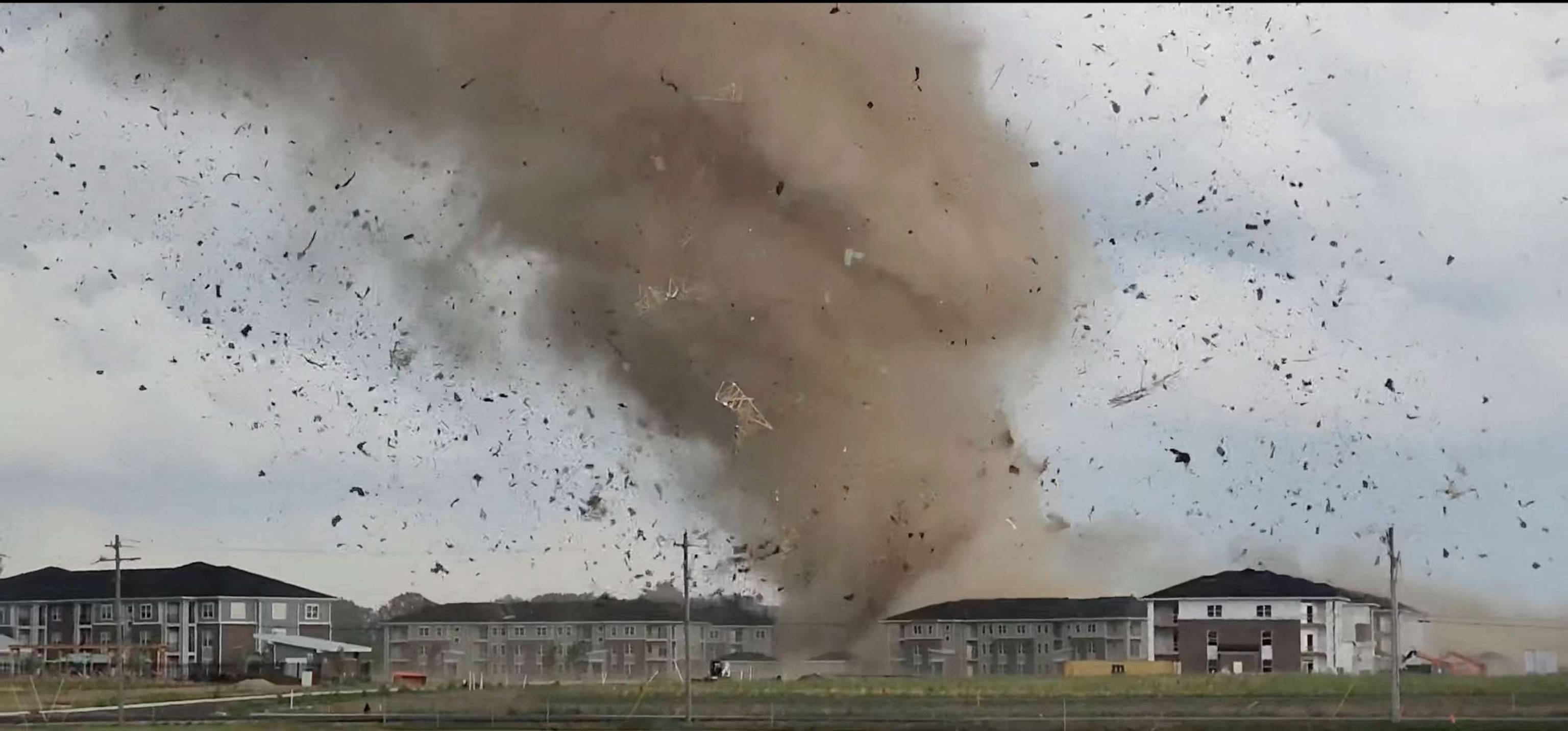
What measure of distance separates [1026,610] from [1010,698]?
37.4 feet

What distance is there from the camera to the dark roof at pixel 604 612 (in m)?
77.7

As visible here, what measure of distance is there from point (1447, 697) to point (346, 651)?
57.6 meters

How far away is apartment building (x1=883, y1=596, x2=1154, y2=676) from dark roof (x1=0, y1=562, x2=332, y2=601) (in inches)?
1631

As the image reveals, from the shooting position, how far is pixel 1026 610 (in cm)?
A: 8000

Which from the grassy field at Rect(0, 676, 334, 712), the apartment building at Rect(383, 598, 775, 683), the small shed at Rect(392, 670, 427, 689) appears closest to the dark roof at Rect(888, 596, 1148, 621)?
the apartment building at Rect(383, 598, 775, 683)

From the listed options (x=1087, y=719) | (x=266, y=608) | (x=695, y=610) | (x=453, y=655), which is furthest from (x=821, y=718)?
(x=266, y=608)

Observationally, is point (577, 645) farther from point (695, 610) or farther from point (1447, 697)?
point (1447, 697)

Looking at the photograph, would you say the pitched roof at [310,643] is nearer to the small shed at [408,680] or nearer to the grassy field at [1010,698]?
the small shed at [408,680]

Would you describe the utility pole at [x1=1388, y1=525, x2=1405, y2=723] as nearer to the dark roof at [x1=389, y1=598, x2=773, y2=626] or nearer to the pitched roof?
the dark roof at [x1=389, y1=598, x2=773, y2=626]

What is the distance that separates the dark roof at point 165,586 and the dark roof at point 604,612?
87.1ft

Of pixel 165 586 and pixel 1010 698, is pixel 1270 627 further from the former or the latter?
pixel 165 586

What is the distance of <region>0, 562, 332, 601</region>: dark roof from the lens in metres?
102

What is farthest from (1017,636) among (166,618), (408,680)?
(166,618)

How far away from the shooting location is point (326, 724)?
59844 millimetres
